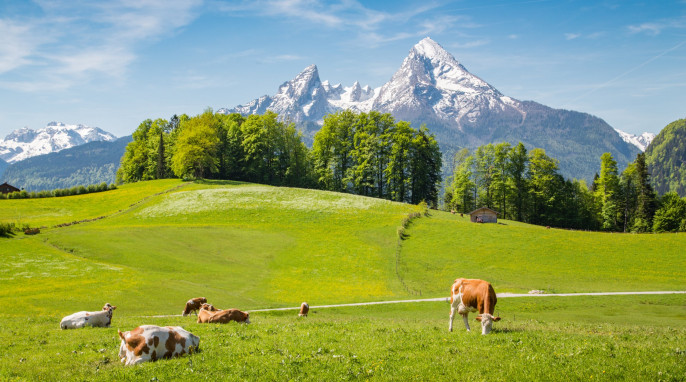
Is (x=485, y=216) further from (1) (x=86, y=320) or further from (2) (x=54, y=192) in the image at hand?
(2) (x=54, y=192)

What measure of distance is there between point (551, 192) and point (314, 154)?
193 feet

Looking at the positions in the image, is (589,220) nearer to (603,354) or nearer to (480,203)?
(480,203)

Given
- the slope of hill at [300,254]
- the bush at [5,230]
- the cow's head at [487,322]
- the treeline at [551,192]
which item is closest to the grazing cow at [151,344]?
the cow's head at [487,322]

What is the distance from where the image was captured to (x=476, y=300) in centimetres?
1756

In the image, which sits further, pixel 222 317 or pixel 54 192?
pixel 54 192

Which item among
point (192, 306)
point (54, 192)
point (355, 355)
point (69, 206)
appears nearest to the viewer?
point (355, 355)

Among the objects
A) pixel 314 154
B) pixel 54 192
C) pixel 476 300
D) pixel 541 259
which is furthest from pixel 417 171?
pixel 54 192

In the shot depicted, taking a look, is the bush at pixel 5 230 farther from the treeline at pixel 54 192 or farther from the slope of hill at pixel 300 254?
the treeline at pixel 54 192

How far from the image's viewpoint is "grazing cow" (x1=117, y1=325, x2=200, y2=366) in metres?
12.6

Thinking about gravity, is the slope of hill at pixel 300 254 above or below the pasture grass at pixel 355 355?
below

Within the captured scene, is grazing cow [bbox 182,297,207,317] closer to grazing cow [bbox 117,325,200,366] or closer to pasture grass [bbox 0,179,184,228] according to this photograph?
grazing cow [bbox 117,325,200,366]

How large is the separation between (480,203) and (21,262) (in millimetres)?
90311

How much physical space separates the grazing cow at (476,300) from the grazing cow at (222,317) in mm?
10768

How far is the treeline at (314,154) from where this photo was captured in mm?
98000
